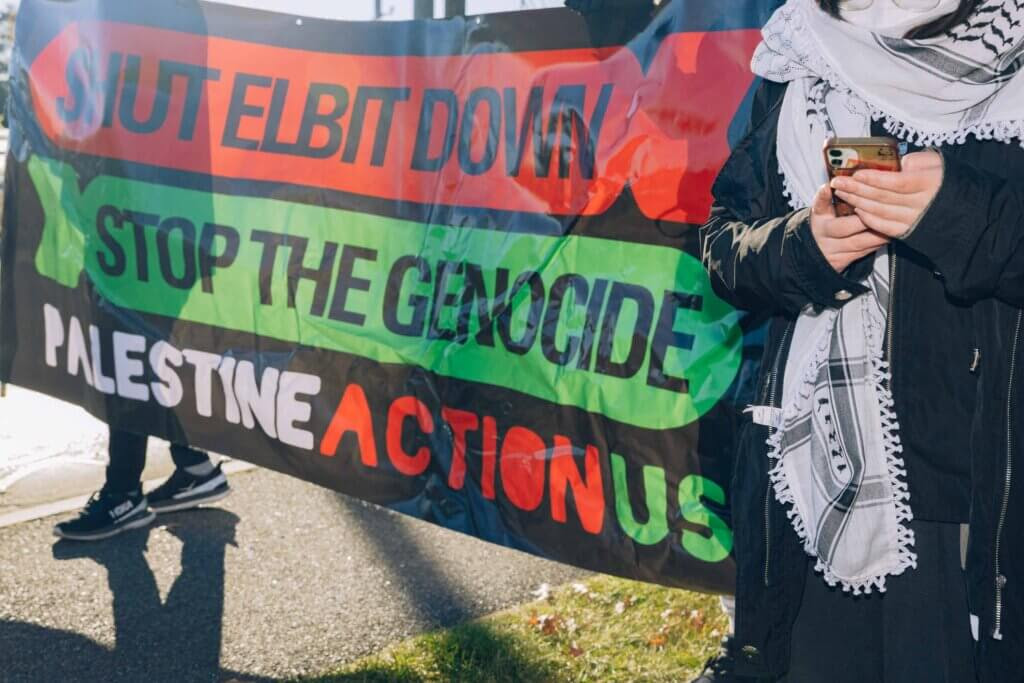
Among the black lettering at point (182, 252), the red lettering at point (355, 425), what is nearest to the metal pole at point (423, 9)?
the black lettering at point (182, 252)

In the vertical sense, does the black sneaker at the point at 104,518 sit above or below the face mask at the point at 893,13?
below

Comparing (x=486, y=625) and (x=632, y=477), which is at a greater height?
(x=632, y=477)

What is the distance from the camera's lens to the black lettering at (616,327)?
3.12 m

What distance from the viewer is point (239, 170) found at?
3893 millimetres

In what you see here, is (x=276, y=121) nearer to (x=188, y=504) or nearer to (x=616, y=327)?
(x=616, y=327)

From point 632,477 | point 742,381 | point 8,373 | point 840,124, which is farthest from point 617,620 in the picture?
point 8,373

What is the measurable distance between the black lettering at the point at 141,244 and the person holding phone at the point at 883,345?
8.34ft

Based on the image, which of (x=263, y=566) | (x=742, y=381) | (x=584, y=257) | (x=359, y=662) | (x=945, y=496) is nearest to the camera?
(x=945, y=496)

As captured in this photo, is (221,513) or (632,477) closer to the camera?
(632,477)

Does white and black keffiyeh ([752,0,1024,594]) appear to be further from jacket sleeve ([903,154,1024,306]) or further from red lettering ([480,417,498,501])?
red lettering ([480,417,498,501])

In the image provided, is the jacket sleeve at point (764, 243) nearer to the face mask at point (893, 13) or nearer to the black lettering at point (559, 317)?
the face mask at point (893, 13)

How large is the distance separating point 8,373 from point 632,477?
8.75ft

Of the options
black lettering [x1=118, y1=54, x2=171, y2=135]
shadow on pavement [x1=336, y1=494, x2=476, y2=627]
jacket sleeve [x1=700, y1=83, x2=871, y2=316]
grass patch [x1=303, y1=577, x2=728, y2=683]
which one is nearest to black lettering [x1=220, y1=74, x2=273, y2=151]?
black lettering [x1=118, y1=54, x2=171, y2=135]

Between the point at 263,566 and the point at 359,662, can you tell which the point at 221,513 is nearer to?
the point at 263,566
